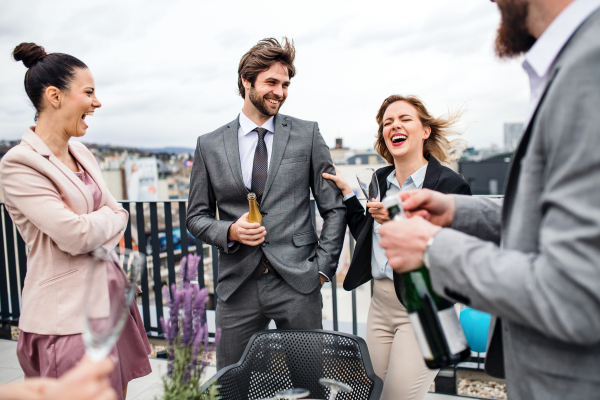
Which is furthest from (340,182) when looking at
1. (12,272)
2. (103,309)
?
(12,272)

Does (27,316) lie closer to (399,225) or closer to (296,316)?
(296,316)

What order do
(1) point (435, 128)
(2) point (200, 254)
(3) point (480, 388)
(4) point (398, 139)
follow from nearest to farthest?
(4) point (398, 139) → (1) point (435, 128) → (3) point (480, 388) → (2) point (200, 254)

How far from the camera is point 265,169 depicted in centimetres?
195

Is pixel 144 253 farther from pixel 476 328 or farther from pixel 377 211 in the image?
pixel 476 328

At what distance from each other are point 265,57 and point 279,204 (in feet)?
2.63

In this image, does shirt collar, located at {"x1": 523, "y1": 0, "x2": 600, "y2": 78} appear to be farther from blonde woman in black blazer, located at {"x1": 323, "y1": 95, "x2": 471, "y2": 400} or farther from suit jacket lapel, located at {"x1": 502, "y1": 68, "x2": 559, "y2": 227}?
blonde woman in black blazer, located at {"x1": 323, "y1": 95, "x2": 471, "y2": 400}

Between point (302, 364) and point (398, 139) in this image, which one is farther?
point (398, 139)

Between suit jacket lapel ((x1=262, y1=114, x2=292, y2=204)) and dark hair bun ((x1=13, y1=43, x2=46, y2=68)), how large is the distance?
44.3 inches

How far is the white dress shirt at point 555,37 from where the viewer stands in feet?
2.13

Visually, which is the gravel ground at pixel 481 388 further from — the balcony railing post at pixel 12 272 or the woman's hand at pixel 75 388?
the balcony railing post at pixel 12 272

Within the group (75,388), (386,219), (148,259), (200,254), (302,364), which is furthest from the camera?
(200,254)

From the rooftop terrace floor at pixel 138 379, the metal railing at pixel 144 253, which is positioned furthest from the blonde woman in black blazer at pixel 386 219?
the metal railing at pixel 144 253

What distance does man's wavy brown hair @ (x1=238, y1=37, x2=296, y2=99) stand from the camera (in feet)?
6.46

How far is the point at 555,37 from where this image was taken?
2.23ft
